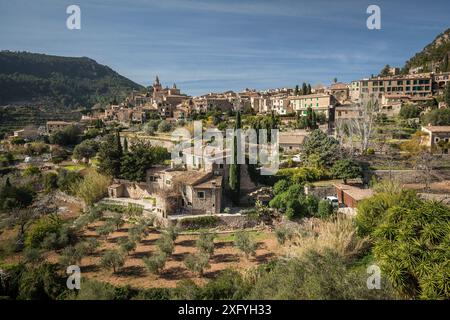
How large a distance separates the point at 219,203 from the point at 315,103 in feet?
141

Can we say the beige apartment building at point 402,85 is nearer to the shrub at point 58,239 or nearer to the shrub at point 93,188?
the shrub at point 93,188

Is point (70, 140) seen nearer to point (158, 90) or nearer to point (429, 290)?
point (158, 90)

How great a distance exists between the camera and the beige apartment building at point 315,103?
59.0 m

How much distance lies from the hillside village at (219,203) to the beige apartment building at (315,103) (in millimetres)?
8025

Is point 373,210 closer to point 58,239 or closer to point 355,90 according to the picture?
point 58,239

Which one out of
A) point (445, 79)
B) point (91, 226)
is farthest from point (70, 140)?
point (445, 79)

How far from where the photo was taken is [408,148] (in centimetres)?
3603

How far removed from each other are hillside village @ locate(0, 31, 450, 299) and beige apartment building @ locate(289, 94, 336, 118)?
26.3 feet

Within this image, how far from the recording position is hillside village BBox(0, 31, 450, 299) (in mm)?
18203

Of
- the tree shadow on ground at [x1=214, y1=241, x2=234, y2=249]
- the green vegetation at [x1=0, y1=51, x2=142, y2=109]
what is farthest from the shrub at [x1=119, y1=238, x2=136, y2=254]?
the green vegetation at [x1=0, y1=51, x2=142, y2=109]

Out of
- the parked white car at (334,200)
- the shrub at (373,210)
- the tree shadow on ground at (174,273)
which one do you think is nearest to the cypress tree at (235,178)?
the parked white car at (334,200)

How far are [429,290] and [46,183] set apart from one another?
39275 mm

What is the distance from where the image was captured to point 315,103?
61656 mm

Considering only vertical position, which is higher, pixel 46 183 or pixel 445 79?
pixel 445 79
